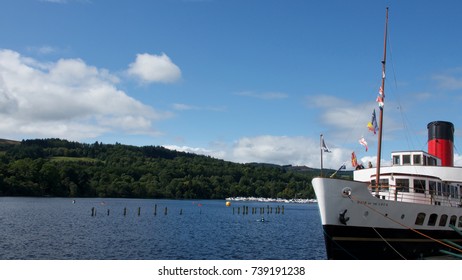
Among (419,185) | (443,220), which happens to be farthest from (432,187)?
(443,220)

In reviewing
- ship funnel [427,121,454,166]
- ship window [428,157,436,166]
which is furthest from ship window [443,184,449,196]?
ship funnel [427,121,454,166]

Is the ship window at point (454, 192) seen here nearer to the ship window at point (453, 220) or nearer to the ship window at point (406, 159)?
the ship window at point (453, 220)

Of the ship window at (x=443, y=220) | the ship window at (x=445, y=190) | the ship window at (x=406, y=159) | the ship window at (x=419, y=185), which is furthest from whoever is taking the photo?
the ship window at (x=406, y=159)

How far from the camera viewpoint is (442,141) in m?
41.9

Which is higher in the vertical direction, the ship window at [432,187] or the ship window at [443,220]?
the ship window at [432,187]

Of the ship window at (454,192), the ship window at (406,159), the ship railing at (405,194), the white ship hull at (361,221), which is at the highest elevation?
the ship window at (406,159)

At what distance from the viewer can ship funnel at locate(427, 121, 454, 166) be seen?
4169cm

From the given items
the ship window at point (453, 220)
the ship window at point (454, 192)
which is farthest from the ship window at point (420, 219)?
the ship window at point (454, 192)

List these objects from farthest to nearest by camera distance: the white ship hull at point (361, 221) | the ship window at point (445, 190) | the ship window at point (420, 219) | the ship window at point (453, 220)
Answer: the ship window at point (445, 190), the ship window at point (453, 220), the ship window at point (420, 219), the white ship hull at point (361, 221)

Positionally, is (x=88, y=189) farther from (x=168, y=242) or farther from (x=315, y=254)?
(x=315, y=254)

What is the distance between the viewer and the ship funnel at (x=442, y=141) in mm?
41688

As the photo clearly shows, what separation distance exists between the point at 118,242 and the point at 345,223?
86.3 feet

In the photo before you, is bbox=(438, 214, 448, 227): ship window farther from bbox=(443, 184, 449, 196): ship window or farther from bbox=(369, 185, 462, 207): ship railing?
bbox=(443, 184, 449, 196): ship window
